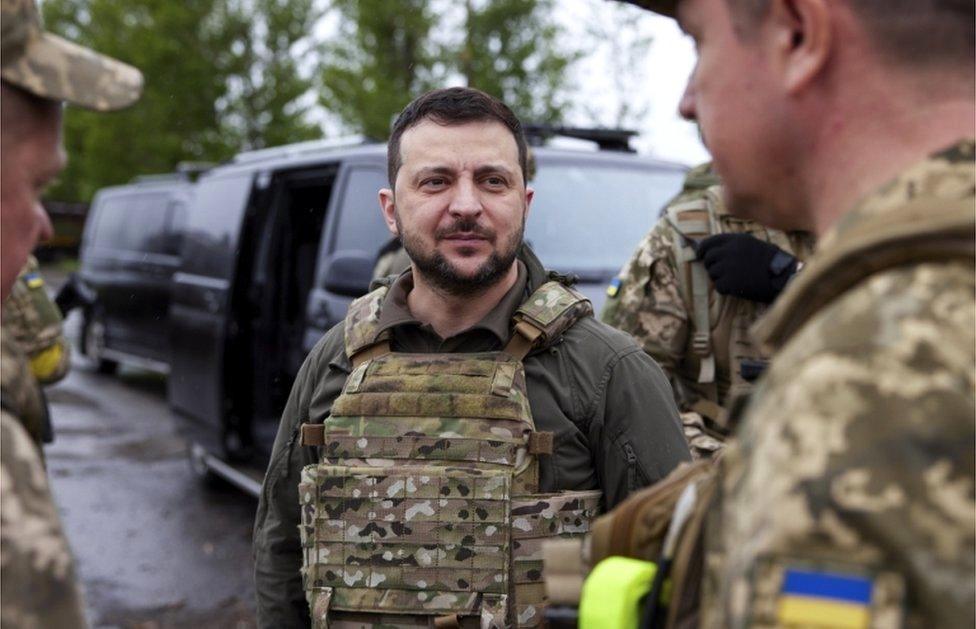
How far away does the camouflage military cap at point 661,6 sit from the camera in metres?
1.40

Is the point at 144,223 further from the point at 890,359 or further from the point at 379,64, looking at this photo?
the point at 890,359

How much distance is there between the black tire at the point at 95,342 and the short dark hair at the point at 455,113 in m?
11.3

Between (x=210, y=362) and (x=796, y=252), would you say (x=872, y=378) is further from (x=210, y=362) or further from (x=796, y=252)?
(x=210, y=362)

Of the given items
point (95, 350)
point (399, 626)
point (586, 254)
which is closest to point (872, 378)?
point (399, 626)

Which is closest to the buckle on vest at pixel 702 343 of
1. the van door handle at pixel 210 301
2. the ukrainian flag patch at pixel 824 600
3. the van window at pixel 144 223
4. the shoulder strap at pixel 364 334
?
the shoulder strap at pixel 364 334

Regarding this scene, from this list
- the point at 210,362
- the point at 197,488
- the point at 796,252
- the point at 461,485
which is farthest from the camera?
the point at 197,488

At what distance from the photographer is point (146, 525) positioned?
7020 millimetres

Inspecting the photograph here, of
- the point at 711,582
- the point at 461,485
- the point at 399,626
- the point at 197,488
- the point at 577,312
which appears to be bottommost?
the point at 197,488

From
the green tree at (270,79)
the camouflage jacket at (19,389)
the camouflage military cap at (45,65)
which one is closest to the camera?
the camouflage jacket at (19,389)

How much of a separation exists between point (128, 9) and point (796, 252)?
959 inches

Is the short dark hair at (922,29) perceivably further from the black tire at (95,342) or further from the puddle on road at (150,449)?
the black tire at (95,342)

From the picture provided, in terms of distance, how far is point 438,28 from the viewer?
16.1m

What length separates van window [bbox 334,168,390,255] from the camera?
570 cm

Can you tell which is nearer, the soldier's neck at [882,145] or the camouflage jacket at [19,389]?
the soldier's neck at [882,145]
